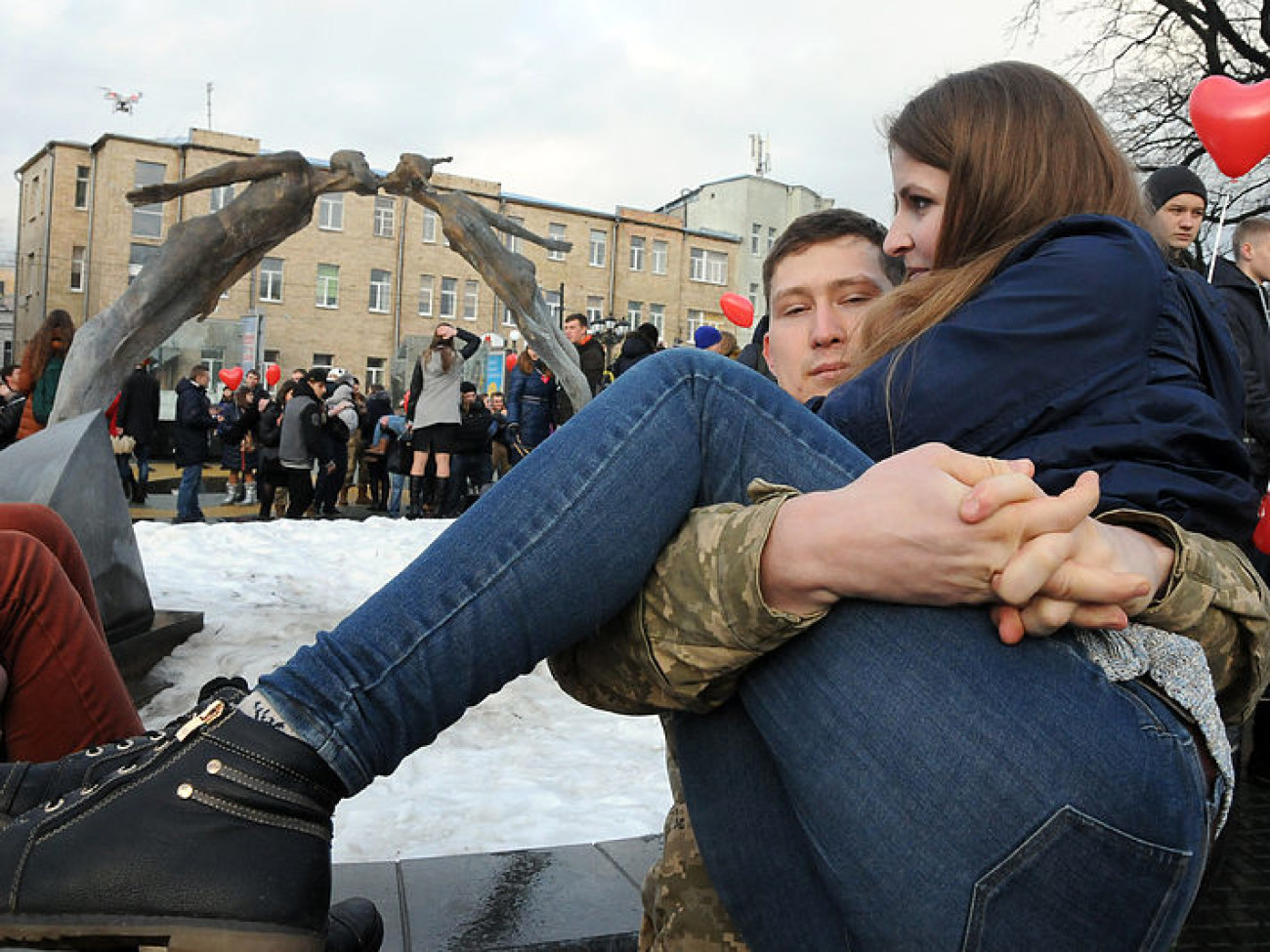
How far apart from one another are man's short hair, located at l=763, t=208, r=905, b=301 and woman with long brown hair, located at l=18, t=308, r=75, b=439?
550cm

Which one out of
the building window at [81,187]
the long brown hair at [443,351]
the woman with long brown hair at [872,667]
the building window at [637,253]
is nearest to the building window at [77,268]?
the building window at [81,187]

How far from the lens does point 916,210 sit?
1.63 m

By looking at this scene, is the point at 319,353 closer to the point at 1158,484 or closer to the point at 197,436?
the point at 197,436

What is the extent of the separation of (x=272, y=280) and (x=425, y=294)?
227 inches

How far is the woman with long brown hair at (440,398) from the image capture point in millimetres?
10422

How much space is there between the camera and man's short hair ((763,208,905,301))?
7.75 ft

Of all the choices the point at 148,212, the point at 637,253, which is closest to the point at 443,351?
the point at 148,212

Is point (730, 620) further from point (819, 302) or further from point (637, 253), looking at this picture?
point (637, 253)

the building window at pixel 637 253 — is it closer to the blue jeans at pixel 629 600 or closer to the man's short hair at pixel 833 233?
the man's short hair at pixel 833 233

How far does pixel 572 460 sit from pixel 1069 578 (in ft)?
1.76

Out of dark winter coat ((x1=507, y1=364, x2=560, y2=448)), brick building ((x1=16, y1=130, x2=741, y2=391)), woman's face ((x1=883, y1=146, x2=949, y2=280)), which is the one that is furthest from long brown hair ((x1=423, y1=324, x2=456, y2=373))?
brick building ((x1=16, y1=130, x2=741, y2=391))

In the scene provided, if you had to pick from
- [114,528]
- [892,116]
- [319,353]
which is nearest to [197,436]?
[114,528]

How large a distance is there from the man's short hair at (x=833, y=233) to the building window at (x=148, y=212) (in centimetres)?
3702

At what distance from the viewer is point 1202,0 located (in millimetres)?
15492
